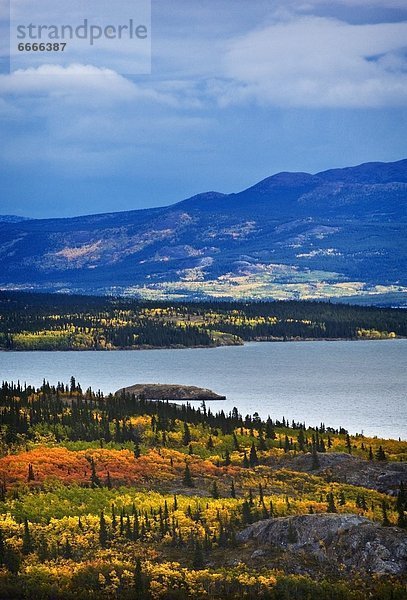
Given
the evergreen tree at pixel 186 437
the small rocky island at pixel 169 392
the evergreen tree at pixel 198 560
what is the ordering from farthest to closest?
the small rocky island at pixel 169 392
the evergreen tree at pixel 186 437
the evergreen tree at pixel 198 560

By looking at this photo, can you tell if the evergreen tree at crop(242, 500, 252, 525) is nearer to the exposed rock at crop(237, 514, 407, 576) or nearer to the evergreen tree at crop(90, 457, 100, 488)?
the exposed rock at crop(237, 514, 407, 576)

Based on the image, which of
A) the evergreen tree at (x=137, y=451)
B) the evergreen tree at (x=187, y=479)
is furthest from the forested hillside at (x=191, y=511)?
the evergreen tree at (x=137, y=451)

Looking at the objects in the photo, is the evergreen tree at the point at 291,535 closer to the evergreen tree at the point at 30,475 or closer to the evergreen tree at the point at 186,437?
the evergreen tree at the point at 30,475

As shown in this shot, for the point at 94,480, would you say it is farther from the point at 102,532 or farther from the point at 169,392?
the point at 169,392

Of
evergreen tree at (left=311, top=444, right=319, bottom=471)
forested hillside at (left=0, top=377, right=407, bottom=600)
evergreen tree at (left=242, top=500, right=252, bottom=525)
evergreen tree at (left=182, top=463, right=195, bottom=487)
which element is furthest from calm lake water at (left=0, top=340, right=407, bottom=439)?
evergreen tree at (left=242, top=500, right=252, bottom=525)

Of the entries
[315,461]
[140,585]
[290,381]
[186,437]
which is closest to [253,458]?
[315,461]

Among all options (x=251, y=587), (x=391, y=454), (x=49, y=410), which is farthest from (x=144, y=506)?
(x=49, y=410)

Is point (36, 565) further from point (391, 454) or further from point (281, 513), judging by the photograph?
point (391, 454)
